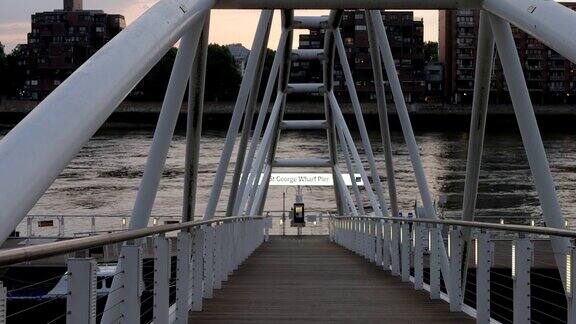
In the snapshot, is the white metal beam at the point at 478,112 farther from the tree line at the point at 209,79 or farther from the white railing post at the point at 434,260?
the tree line at the point at 209,79

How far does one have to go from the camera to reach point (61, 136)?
18.6ft

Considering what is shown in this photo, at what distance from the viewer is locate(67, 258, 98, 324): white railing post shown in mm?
5371

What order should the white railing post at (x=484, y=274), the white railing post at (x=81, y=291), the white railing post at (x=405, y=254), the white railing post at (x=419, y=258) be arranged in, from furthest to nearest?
1. the white railing post at (x=405, y=254)
2. the white railing post at (x=419, y=258)
3. the white railing post at (x=484, y=274)
4. the white railing post at (x=81, y=291)

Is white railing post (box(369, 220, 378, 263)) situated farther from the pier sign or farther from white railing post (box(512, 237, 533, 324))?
the pier sign

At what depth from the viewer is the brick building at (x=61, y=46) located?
156750mm

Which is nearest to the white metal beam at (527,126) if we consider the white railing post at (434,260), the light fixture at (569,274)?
the white railing post at (434,260)

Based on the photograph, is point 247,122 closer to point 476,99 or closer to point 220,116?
point 476,99

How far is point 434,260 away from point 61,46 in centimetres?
15214

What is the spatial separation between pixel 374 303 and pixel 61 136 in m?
5.73

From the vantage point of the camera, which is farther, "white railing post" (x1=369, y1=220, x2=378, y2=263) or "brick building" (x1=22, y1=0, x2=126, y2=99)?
"brick building" (x1=22, y1=0, x2=126, y2=99)

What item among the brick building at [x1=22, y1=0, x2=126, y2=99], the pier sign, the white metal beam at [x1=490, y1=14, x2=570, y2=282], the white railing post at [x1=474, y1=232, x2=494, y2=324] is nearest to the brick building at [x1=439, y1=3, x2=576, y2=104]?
the brick building at [x1=22, y1=0, x2=126, y2=99]

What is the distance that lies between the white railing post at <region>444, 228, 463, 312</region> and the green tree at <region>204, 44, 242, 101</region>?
128465mm

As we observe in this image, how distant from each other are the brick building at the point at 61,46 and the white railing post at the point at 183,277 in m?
146

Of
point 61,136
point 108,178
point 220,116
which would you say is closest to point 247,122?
point 61,136
